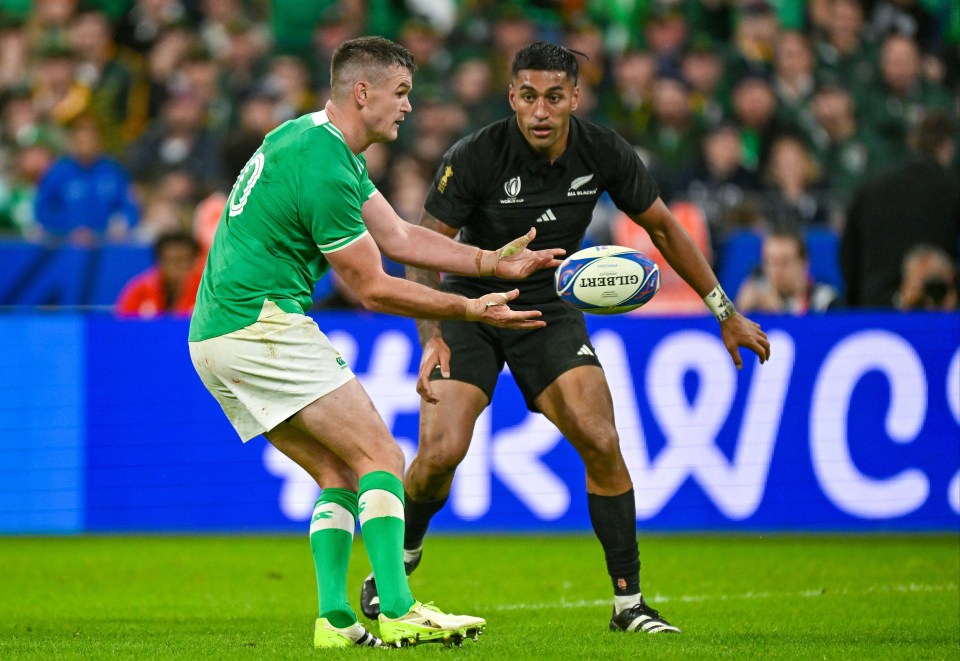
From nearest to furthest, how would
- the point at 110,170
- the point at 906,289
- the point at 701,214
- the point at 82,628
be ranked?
1. the point at 82,628
2. the point at 906,289
3. the point at 701,214
4. the point at 110,170

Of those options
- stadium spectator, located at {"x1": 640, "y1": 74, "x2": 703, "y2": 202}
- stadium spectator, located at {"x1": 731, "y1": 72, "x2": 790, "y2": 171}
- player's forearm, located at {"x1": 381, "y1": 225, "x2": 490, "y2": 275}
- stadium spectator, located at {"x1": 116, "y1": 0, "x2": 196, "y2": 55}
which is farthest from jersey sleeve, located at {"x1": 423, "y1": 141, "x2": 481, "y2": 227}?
stadium spectator, located at {"x1": 116, "y1": 0, "x2": 196, "y2": 55}

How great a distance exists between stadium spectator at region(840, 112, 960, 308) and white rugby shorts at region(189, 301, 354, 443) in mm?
6838

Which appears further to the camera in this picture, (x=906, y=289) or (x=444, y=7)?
(x=444, y=7)

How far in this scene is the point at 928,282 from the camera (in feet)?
36.3

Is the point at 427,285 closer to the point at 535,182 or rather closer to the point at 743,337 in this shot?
the point at 535,182

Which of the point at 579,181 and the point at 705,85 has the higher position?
the point at 705,85

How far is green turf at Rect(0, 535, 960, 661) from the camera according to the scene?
19.1ft

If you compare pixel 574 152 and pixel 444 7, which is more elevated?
pixel 444 7

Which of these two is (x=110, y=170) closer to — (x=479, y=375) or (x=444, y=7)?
(x=444, y=7)

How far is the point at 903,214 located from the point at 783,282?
40.3 inches

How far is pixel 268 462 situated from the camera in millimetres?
10469

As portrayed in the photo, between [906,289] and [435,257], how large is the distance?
243 inches

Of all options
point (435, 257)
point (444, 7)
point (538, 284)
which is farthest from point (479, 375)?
point (444, 7)

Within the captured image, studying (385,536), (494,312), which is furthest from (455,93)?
(385,536)
